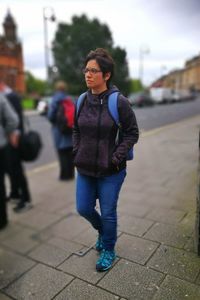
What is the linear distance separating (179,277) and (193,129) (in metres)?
7.67

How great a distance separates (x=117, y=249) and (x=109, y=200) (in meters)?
0.75

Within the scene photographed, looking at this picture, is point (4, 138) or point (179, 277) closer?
point (179, 277)

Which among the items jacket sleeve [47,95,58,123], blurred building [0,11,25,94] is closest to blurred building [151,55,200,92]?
jacket sleeve [47,95,58,123]

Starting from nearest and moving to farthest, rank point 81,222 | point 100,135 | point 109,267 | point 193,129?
point 100,135 < point 109,267 < point 81,222 < point 193,129

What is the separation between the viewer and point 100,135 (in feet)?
6.99

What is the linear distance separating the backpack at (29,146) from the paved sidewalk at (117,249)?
72 centimetres

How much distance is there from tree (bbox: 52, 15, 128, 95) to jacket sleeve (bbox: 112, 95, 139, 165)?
0.28m

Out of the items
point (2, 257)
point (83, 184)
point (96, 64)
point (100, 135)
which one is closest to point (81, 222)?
point (2, 257)

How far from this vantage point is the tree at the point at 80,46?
2.31 metres

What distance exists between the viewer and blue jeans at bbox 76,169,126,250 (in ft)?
7.66

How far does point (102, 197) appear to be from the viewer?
2.38 m

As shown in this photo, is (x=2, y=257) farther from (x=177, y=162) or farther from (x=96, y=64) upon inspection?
(x=177, y=162)

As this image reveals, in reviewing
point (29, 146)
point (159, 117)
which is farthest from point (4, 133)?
point (159, 117)

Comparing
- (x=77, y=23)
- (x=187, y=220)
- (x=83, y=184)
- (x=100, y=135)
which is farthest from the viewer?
(x=187, y=220)
